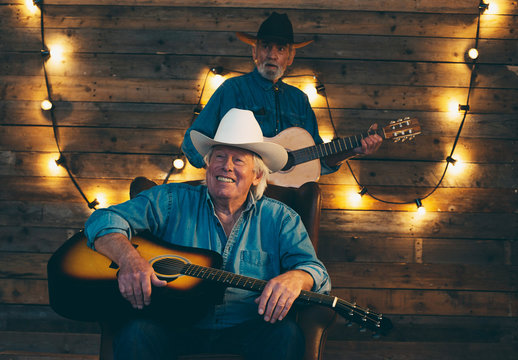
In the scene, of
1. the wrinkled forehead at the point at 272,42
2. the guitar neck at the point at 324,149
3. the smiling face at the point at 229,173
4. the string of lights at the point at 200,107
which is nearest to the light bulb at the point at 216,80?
the string of lights at the point at 200,107

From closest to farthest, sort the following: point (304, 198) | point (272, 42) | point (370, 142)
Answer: point (304, 198)
point (370, 142)
point (272, 42)

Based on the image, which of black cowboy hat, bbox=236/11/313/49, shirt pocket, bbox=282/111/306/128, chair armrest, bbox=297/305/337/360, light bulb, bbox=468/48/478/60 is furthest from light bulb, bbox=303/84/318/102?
chair armrest, bbox=297/305/337/360

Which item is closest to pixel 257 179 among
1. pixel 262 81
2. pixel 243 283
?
pixel 243 283

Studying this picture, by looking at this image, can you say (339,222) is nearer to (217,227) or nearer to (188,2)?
(217,227)

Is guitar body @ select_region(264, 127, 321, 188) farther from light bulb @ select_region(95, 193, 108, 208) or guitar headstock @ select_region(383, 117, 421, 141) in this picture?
light bulb @ select_region(95, 193, 108, 208)

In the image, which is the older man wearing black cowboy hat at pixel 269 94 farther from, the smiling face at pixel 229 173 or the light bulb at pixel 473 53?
the light bulb at pixel 473 53

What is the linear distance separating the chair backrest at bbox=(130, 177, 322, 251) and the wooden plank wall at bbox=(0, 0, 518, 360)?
0.74 m

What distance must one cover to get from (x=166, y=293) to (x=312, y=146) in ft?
4.38

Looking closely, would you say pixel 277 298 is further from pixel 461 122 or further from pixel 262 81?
pixel 461 122

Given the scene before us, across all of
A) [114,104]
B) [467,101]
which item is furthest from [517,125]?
[114,104]

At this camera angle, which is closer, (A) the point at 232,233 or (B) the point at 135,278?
(B) the point at 135,278

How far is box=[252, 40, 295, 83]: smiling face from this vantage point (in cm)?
250

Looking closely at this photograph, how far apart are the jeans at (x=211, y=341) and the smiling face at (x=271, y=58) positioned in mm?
1548

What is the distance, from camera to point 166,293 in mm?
1356
